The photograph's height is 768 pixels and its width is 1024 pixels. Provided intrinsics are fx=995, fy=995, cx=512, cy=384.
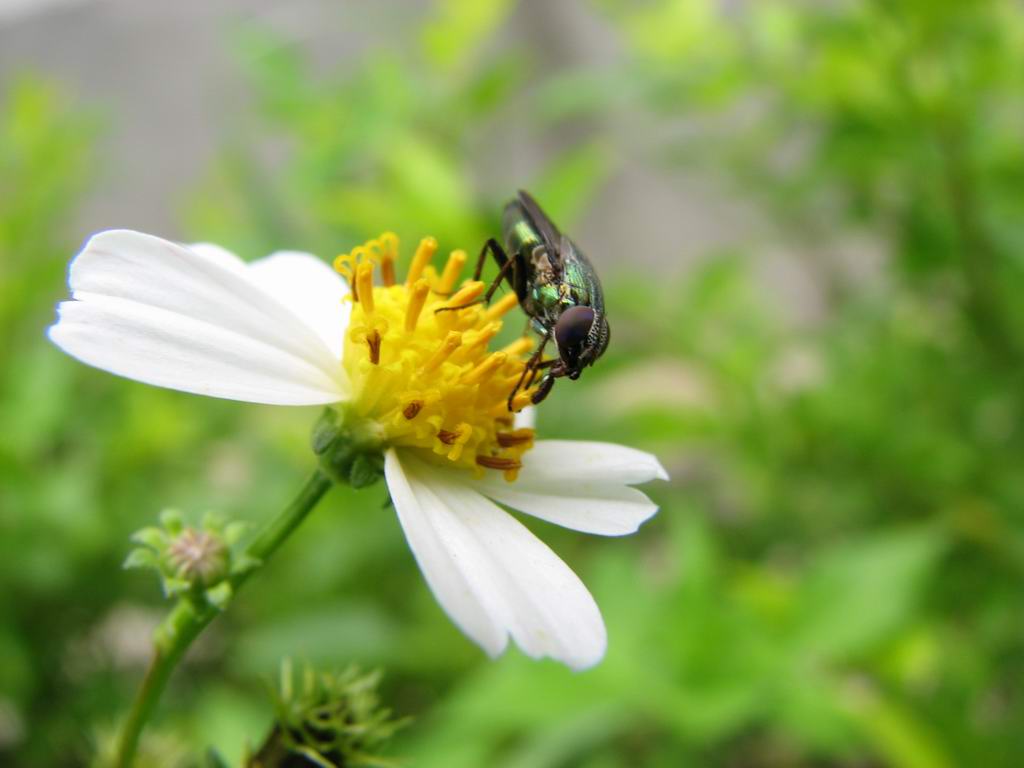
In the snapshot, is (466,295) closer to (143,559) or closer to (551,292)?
(551,292)

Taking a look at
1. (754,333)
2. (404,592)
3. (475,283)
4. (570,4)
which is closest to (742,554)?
(754,333)

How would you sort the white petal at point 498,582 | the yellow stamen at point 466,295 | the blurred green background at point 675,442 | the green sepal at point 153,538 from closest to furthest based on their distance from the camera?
1. the white petal at point 498,582
2. the green sepal at point 153,538
3. the yellow stamen at point 466,295
4. the blurred green background at point 675,442

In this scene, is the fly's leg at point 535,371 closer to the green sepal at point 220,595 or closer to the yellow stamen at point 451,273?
the yellow stamen at point 451,273

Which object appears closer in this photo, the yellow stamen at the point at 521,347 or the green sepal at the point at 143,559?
the green sepal at the point at 143,559

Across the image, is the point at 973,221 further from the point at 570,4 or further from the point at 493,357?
the point at 570,4

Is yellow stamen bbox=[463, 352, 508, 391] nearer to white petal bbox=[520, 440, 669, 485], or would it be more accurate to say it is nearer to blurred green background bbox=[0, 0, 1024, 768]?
white petal bbox=[520, 440, 669, 485]

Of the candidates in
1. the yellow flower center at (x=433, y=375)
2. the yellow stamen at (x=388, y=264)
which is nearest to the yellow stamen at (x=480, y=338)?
the yellow flower center at (x=433, y=375)

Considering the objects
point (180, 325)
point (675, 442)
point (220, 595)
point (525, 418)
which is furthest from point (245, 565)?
point (675, 442)

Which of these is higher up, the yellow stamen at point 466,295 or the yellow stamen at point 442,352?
the yellow stamen at point 466,295
